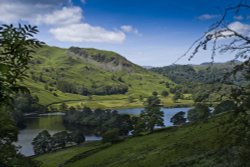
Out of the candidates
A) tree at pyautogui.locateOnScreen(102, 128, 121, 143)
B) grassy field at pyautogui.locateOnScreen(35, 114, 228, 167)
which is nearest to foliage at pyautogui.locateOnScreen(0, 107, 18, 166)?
grassy field at pyautogui.locateOnScreen(35, 114, 228, 167)

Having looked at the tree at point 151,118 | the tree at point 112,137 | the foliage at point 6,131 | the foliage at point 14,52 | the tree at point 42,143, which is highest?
the foliage at point 14,52

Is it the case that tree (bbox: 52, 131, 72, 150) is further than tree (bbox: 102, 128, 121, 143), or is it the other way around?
tree (bbox: 52, 131, 72, 150)

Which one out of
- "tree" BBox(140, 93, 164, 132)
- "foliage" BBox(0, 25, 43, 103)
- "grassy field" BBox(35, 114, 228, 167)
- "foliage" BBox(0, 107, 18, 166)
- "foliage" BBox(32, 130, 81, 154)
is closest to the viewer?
"foliage" BBox(0, 25, 43, 103)

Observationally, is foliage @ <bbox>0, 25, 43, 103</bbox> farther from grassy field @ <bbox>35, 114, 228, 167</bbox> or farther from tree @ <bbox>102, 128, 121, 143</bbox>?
tree @ <bbox>102, 128, 121, 143</bbox>

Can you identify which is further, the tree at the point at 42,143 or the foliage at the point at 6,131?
the tree at the point at 42,143

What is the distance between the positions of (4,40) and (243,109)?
653 cm

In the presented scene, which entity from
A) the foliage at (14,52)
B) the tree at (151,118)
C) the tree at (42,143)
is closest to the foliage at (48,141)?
the tree at (42,143)

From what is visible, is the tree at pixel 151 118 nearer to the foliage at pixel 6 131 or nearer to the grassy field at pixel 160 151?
the grassy field at pixel 160 151

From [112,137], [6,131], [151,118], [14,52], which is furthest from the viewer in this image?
[151,118]

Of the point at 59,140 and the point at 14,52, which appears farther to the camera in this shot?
the point at 59,140

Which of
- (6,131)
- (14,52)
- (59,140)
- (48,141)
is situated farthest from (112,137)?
(14,52)

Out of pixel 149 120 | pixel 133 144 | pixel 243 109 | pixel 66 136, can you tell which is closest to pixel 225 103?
pixel 243 109

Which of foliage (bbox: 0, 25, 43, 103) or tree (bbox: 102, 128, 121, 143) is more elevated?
foliage (bbox: 0, 25, 43, 103)

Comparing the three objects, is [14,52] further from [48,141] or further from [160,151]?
[48,141]
